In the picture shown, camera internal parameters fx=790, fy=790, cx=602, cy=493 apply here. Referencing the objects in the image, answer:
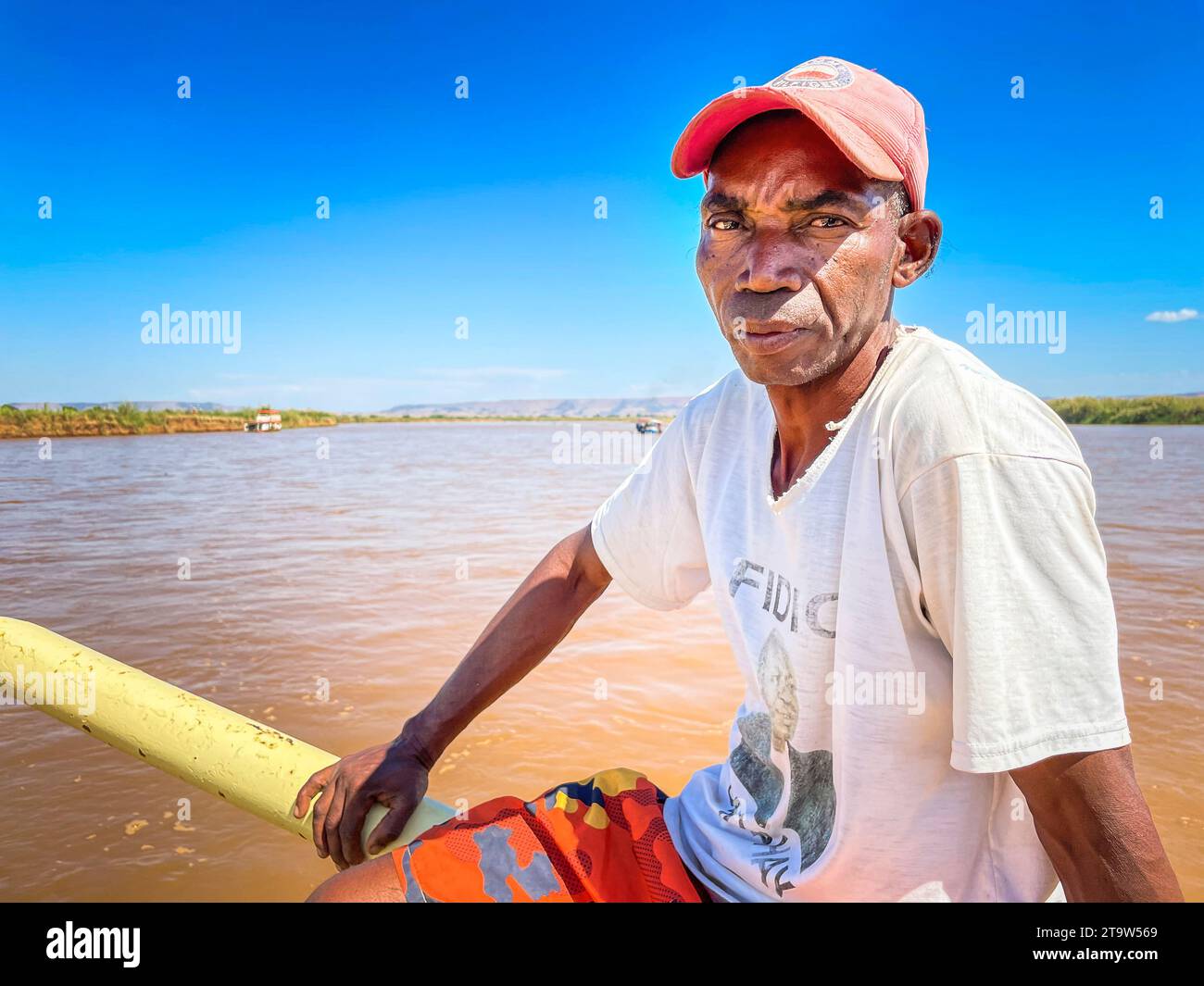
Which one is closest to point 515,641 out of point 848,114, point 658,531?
point 658,531

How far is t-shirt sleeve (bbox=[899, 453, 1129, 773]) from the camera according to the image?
3.05 feet

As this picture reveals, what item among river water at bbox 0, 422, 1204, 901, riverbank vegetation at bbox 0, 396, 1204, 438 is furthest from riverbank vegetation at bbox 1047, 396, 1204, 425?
river water at bbox 0, 422, 1204, 901

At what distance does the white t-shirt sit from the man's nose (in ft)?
0.66

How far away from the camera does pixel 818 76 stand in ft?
4.20

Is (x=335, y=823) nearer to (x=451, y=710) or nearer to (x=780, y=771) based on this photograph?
(x=451, y=710)

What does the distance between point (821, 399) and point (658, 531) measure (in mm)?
508

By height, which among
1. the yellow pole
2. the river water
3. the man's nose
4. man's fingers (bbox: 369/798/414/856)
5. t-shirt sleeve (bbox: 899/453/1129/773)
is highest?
the man's nose

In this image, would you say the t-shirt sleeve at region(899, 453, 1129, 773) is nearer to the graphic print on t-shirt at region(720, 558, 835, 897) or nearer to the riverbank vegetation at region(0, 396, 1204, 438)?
the graphic print on t-shirt at region(720, 558, 835, 897)

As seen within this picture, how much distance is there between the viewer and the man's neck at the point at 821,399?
4.30 feet

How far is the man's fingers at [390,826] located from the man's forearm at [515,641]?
0.11 meters

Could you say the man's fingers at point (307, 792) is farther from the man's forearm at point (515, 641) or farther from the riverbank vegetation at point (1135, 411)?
the riverbank vegetation at point (1135, 411)

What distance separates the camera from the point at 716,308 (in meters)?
1.40
